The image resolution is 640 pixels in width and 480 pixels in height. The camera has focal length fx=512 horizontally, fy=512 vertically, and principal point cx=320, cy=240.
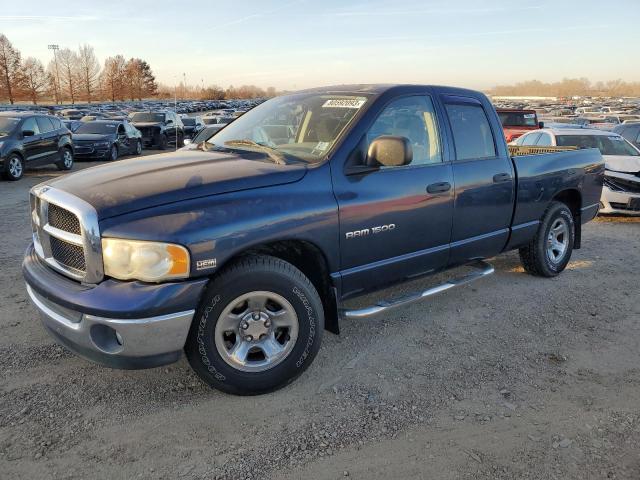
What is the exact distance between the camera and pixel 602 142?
32.6ft

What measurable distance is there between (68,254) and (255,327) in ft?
3.81

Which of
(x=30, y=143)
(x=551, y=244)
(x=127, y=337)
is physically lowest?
(x=551, y=244)

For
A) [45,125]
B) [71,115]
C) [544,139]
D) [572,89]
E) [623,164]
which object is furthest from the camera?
[572,89]

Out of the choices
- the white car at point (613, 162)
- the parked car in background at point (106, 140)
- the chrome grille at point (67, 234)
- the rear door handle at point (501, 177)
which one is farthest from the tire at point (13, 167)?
the rear door handle at point (501, 177)

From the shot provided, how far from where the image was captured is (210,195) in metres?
2.90

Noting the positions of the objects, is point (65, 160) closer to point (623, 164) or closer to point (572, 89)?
point (623, 164)

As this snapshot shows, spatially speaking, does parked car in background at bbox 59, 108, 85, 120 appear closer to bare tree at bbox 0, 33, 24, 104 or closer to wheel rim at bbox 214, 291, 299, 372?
wheel rim at bbox 214, 291, 299, 372

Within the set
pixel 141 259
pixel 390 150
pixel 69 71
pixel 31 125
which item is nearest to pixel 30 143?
pixel 31 125

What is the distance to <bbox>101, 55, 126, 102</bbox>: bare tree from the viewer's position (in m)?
112

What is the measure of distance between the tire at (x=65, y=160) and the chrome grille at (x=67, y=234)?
40.5ft

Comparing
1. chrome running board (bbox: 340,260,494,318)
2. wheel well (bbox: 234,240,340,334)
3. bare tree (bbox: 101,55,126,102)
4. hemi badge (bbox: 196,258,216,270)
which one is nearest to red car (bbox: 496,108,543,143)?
chrome running board (bbox: 340,260,494,318)

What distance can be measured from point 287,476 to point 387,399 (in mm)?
911

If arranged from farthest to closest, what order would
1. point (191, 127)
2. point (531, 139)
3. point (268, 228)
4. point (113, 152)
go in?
point (191, 127), point (113, 152), point (531, 139), point (268, 228)

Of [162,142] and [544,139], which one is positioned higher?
[544,139]
